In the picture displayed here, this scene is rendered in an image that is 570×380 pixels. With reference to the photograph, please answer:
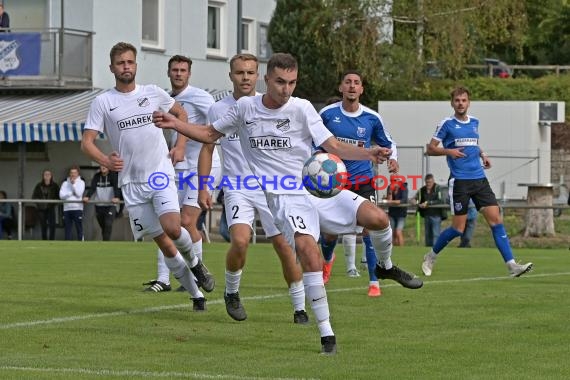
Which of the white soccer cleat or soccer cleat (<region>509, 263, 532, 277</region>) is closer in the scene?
soccer cleat (<region>509, 263, 532, 277</region>)

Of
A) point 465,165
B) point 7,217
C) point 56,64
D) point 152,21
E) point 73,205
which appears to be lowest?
point 7,217

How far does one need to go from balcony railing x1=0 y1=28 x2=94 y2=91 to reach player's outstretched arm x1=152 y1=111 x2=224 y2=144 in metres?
26.0

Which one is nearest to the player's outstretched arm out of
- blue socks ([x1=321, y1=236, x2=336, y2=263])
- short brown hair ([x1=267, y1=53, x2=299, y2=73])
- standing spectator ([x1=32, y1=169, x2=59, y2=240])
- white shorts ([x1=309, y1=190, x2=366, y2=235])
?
short brown hair ([x1=267, y1=53, x2=299, y2=73])

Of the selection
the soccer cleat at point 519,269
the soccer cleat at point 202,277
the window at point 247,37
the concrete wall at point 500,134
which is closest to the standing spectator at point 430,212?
the concrete wall at point 500,134

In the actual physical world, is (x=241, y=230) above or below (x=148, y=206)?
below

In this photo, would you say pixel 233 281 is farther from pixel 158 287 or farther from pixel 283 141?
pixel 158 287

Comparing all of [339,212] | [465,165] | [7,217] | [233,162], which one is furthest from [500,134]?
[233,162]

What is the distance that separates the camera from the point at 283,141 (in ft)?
34.7

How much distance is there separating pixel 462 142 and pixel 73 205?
593 inches

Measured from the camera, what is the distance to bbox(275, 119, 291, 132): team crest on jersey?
10.5m

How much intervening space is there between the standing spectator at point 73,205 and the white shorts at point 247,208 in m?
19.8

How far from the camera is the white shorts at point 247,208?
1132cm

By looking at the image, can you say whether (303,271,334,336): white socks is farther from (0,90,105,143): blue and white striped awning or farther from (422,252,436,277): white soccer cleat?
(0,90,105,143): blue and white striped awning

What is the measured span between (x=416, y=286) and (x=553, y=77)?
117 feet
